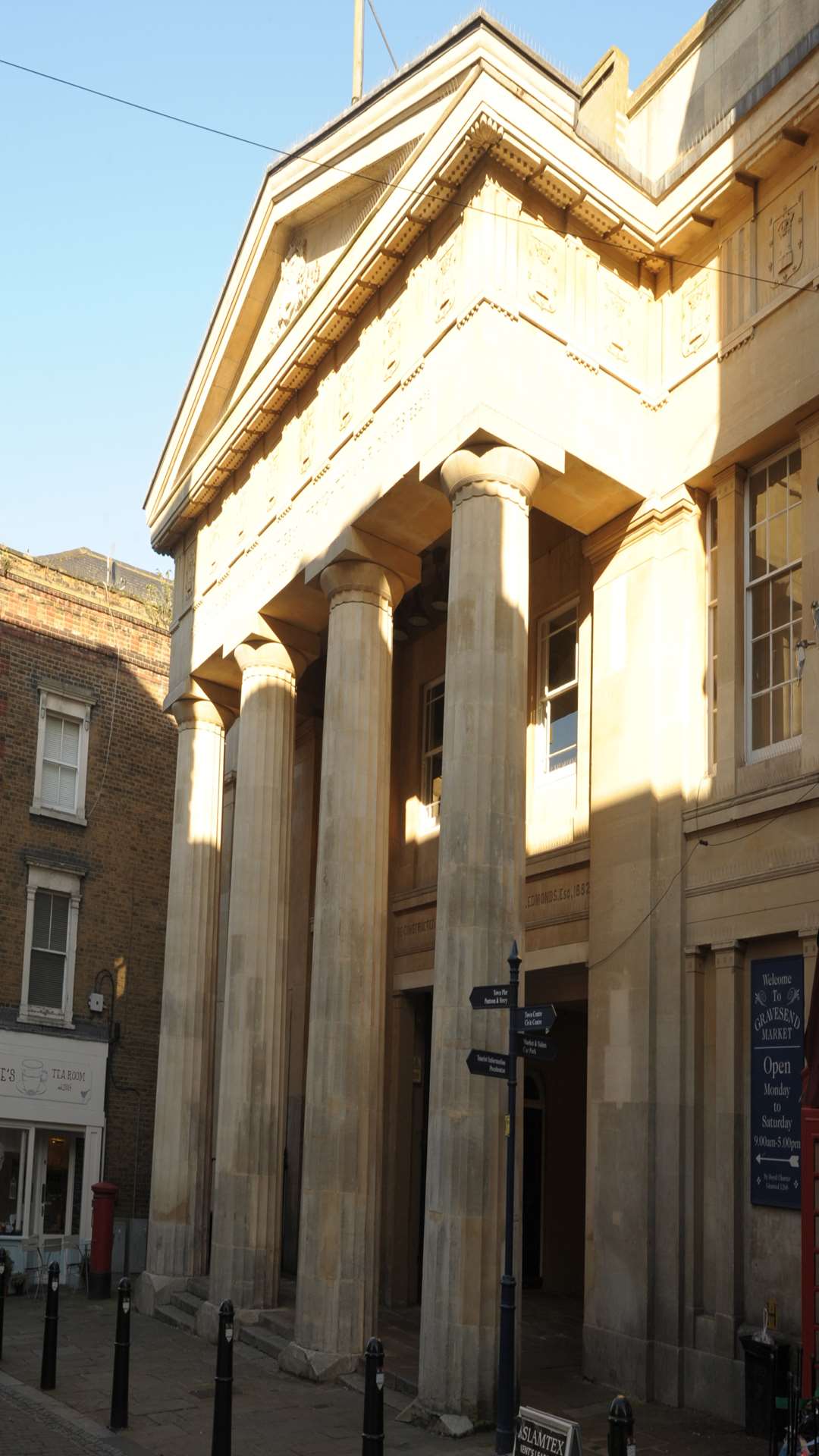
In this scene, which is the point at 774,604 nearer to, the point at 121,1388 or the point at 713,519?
the point at 713,519

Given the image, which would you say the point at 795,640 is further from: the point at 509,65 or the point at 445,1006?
the point at 509,65

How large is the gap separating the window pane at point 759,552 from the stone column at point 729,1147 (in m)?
3.80

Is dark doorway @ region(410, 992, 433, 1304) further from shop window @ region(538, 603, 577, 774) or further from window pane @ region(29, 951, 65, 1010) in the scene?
window pane @ region(29, 951, 65, 1010)

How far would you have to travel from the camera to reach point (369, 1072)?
15320 mm

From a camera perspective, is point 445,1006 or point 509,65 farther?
point 509,65

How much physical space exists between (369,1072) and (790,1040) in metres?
4.66

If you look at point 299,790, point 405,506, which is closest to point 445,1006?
point 405,506

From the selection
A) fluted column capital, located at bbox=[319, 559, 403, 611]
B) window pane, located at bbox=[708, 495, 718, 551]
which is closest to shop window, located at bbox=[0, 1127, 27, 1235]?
fluted column capital, located at bbox=[319, 559, 403, 611]

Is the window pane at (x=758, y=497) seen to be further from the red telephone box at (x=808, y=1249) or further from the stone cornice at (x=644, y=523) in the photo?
the red telephone box at (x=808, y=1249)

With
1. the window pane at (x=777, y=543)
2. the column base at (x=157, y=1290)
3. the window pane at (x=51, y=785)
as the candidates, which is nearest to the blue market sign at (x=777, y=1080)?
the window pane at (x=777, y=543)

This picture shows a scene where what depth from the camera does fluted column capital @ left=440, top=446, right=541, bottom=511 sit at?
46.8ft

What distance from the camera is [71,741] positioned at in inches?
1035

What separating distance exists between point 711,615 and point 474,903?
4.32m

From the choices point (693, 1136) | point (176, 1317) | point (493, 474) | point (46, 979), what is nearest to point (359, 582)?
point (493, 474)
